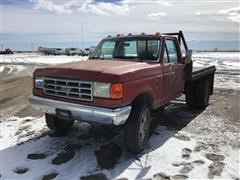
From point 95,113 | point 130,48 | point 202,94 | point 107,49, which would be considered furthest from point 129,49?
point 202,94

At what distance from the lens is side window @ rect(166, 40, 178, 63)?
6921 mm

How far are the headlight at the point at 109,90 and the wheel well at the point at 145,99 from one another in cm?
66

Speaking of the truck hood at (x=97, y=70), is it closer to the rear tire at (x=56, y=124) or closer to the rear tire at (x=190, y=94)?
the rear tire at (x=56, y=124)

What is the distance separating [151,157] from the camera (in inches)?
217

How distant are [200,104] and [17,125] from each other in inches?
188

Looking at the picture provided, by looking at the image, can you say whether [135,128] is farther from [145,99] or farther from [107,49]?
[107,49]

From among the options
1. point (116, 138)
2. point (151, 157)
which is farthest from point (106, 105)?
point (116, 138)

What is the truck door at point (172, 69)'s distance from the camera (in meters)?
6.63

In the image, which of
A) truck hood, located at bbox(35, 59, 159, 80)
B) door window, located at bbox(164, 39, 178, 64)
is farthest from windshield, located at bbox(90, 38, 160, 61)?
truck hood, located at bbox(35, 59, 159, 80)

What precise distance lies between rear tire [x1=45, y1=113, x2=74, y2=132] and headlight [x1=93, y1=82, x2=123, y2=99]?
71.1 inches

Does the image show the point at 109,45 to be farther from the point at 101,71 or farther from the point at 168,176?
the point at 168,176

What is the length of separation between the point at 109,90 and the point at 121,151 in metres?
1.42

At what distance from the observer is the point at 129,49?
6781mm

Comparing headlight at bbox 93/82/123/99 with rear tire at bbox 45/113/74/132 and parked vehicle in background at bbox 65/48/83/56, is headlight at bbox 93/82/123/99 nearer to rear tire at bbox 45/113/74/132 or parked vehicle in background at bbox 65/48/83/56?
rear tire at bbox 45/113/74/132
